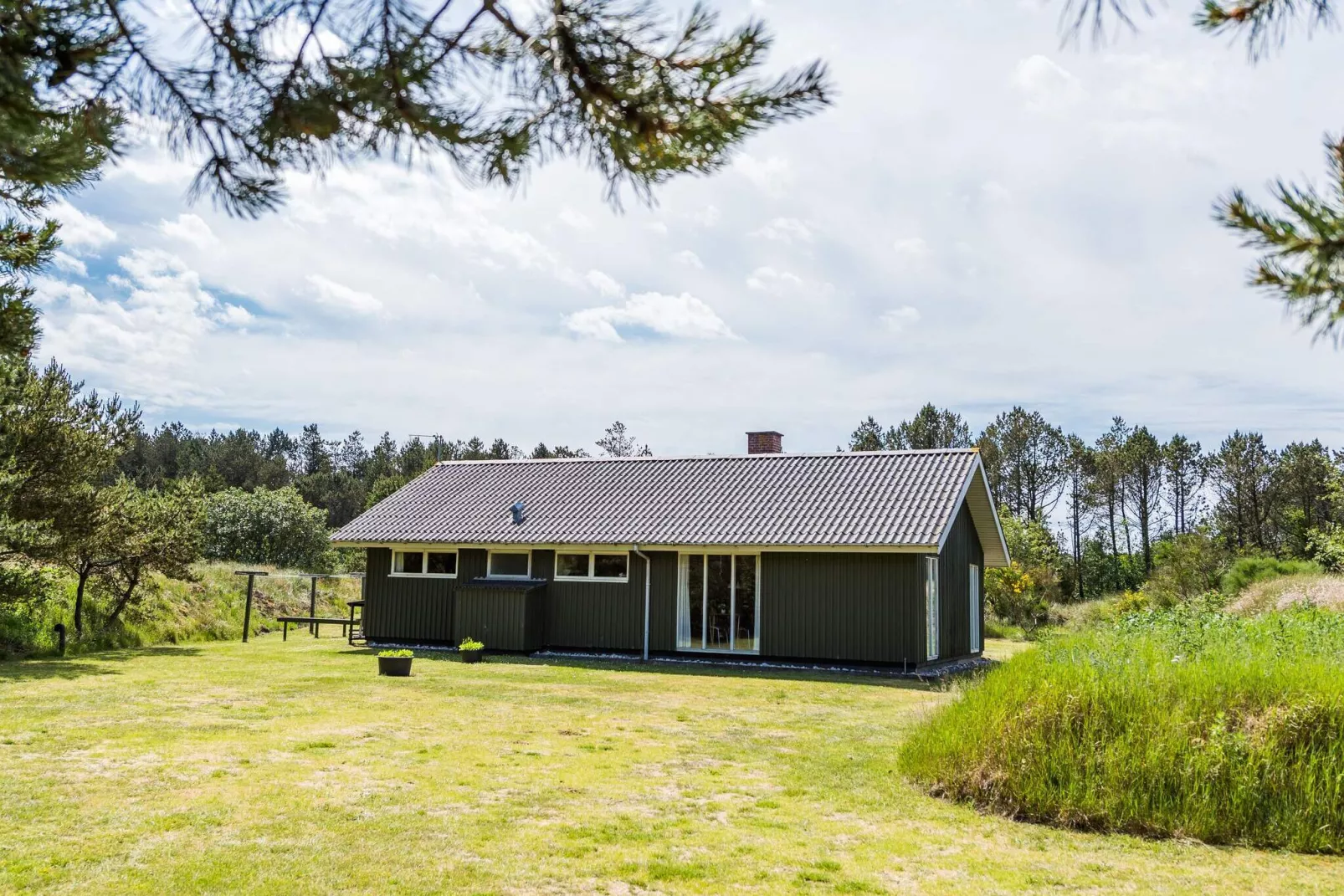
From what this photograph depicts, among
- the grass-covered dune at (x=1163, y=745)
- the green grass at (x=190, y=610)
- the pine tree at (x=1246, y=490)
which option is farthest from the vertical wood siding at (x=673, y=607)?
the pine tree at (x=1246, y=490)

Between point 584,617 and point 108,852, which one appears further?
point 584,617

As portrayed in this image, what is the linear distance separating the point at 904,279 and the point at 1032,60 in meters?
9.27

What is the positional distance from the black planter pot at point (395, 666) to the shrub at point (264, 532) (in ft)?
79.8

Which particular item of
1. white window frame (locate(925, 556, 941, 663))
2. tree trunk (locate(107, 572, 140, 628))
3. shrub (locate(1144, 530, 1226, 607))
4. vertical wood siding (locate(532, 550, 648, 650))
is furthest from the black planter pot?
shrub (locate(1144, 530, 1226, 607))

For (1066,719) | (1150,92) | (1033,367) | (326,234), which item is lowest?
(1066,719)

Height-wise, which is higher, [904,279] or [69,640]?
[904,279]

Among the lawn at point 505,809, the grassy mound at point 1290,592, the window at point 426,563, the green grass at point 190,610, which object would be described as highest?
the window at point 426,563

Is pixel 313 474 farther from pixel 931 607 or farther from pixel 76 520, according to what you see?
pixel 931 607

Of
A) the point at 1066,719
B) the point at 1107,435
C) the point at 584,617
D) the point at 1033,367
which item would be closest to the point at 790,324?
the point at 584,617

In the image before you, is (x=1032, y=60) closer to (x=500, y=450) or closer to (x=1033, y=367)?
(x=1033, y=367)

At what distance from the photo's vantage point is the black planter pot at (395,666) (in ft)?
47.6

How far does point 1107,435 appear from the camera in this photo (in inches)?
1809

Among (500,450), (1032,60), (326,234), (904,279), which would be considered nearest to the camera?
(1032,60)

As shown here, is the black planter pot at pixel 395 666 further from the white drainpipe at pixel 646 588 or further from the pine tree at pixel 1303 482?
the pine tree at pixel 1303 482
